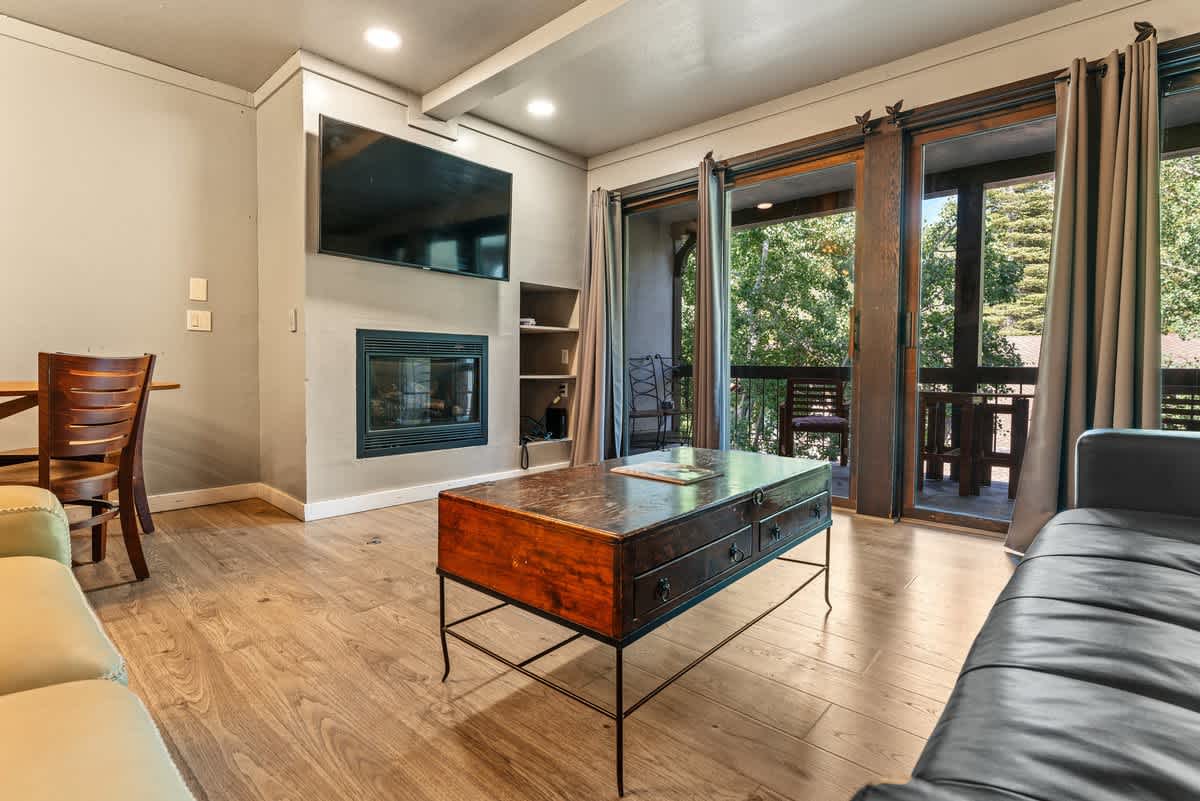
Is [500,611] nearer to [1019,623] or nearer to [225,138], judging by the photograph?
[1019,623]

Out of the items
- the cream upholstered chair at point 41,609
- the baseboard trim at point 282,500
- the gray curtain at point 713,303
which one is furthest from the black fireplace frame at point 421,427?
the cream upholstered chair at point 41,609

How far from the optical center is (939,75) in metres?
3.11

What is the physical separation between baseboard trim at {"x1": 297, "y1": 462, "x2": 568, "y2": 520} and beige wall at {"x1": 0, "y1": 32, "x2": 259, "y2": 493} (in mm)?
A: 790

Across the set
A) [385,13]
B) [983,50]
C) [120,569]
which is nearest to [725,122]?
[983,50]

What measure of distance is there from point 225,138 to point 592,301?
8.28ft

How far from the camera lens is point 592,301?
4.60 metres

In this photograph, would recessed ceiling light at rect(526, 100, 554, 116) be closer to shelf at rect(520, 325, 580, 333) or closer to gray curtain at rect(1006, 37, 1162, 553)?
shelf at rect(520, 325, 580, 333)

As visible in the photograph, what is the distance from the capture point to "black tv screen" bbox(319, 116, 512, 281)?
3.24m

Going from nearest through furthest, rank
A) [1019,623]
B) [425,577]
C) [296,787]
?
[1019,623] → [296,787] → [425,577]

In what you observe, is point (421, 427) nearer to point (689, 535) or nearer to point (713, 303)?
point (713, 303)

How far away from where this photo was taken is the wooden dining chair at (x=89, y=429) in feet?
6.78

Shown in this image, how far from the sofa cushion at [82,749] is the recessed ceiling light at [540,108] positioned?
3838 millimetres

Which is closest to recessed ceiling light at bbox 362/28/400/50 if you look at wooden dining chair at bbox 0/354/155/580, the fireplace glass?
the fireplace glass

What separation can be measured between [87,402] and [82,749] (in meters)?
2.12
